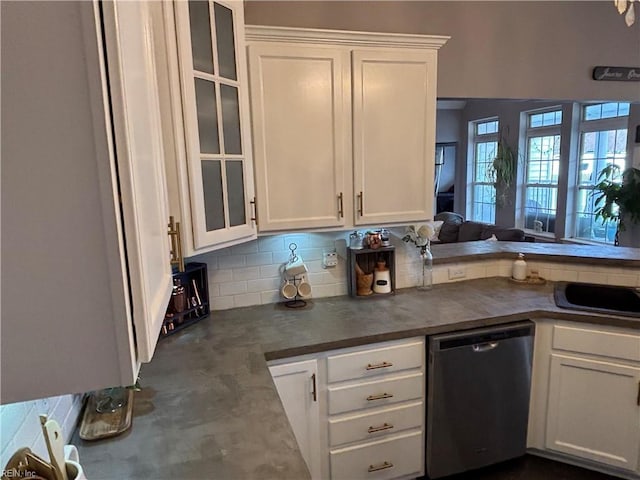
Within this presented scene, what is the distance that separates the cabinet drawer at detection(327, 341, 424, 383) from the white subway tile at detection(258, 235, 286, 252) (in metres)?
0.71

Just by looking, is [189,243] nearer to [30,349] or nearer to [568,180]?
[30,349]

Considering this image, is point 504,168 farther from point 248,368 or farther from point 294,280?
point 248,368

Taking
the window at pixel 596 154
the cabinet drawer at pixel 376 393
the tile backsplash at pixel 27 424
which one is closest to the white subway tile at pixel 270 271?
the cabinet drawer at pixel 376 393

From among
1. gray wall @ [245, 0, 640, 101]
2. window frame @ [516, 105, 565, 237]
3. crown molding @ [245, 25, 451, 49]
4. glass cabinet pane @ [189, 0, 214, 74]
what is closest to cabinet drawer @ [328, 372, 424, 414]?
glass cabinet pane @ [189, 0, 214, 74]

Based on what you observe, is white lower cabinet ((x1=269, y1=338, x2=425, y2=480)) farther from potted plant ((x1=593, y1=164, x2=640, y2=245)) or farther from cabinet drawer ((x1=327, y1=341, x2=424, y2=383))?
potted plant ((x1=593, y1=164, x2=640, y2=245))

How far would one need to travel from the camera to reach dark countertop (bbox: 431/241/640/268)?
8.05ft

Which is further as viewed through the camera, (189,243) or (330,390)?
(330,390)

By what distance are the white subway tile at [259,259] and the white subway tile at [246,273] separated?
0.10 ft

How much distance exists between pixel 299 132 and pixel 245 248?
0.71 m

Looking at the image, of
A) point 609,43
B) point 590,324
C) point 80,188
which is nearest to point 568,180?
point 609,43

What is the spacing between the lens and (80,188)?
0.47m

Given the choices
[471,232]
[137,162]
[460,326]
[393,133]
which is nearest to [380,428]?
[460,326]

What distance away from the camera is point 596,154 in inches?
211

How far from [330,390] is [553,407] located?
1.24m
